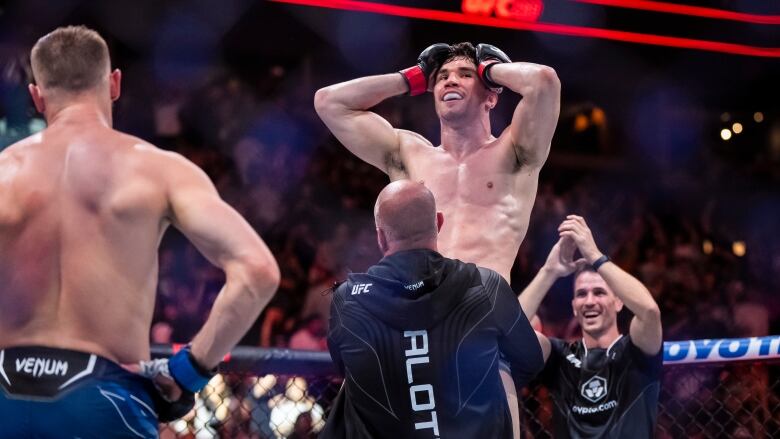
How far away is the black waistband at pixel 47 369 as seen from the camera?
1.73 m

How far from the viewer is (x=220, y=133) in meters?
6.30

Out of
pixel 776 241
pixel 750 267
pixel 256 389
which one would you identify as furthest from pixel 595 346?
pixel 776 241

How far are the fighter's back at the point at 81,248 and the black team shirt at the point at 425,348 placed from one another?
0.49 metres

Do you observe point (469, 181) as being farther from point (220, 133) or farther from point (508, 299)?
point (220, 133)

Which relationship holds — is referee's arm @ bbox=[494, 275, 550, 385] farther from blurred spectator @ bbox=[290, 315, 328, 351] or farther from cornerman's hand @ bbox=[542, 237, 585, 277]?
blurred spectator @ bbox=[290, 315, 328, 351]

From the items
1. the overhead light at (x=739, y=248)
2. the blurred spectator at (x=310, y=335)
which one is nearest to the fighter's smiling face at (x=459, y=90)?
the blurred spectator at (x=310, y=335)

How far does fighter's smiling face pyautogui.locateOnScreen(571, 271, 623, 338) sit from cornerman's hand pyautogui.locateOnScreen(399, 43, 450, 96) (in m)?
0.88

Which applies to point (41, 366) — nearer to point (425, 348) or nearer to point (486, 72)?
point (425, 348)

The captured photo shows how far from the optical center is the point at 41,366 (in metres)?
1.74

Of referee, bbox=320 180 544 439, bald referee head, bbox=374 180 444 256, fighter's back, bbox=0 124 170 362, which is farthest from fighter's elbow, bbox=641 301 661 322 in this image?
fighter's back, bbox=0 124 170 362

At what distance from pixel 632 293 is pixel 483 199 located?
588 mm

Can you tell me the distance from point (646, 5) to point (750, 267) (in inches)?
88.3

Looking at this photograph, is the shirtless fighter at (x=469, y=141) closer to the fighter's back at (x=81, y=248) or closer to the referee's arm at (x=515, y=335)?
the referee's arm at (x=515, y=335)

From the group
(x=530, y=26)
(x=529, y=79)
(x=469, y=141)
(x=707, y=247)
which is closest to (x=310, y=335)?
(x=530, y=26)
